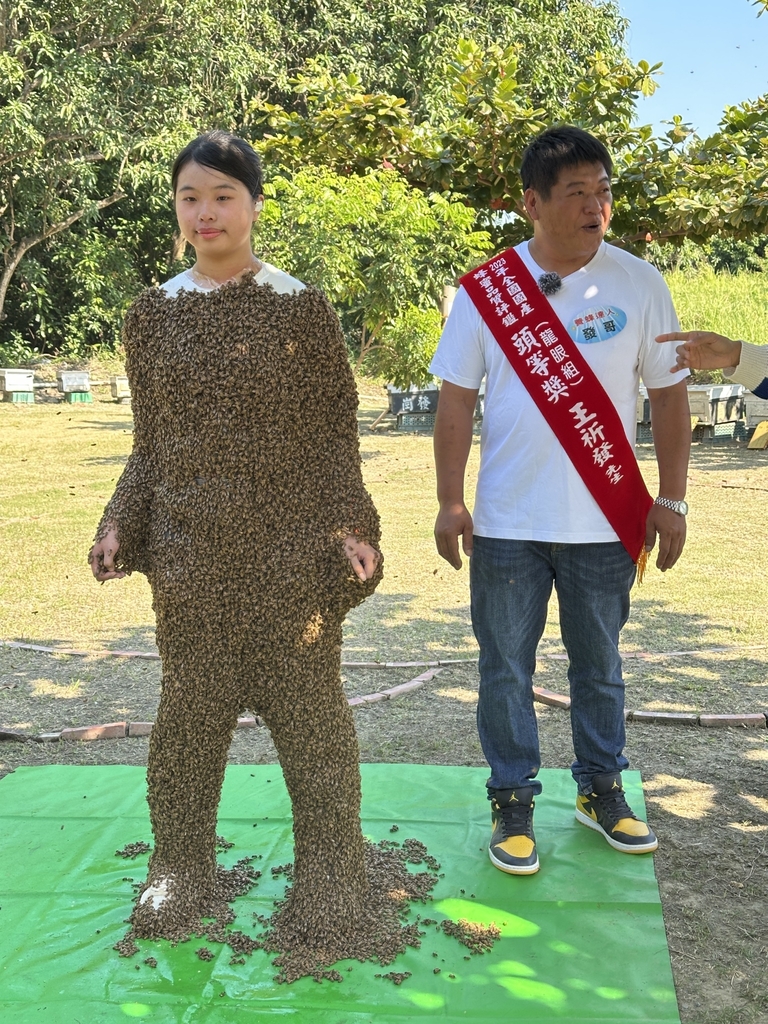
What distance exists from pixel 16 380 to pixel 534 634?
18.2 m

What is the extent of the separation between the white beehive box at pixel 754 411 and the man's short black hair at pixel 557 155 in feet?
40.1

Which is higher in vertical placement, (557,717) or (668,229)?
(668,229)

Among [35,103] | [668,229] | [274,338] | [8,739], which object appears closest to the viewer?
[274,338]

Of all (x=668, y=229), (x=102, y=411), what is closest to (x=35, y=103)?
(x=102, y=411)

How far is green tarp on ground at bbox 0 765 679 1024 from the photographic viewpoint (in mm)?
2396

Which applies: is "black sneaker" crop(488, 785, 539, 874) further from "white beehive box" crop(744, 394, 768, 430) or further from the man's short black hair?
"white beehive box" crop(744, 394, 768, 430)

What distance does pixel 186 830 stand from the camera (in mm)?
2717

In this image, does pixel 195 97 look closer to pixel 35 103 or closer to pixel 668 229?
pixel 35 103

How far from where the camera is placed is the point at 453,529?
2992 mm

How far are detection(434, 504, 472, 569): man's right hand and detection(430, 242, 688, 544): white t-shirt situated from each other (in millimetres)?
59

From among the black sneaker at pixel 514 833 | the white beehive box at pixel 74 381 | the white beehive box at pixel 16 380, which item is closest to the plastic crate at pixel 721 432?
the white beehive box at pixel 74 381

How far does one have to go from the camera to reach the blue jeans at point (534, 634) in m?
2.99

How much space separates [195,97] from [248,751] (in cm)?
1733

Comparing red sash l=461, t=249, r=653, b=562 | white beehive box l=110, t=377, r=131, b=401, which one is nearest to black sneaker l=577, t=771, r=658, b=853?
red sash l=461, t=249, r=653, b=562
